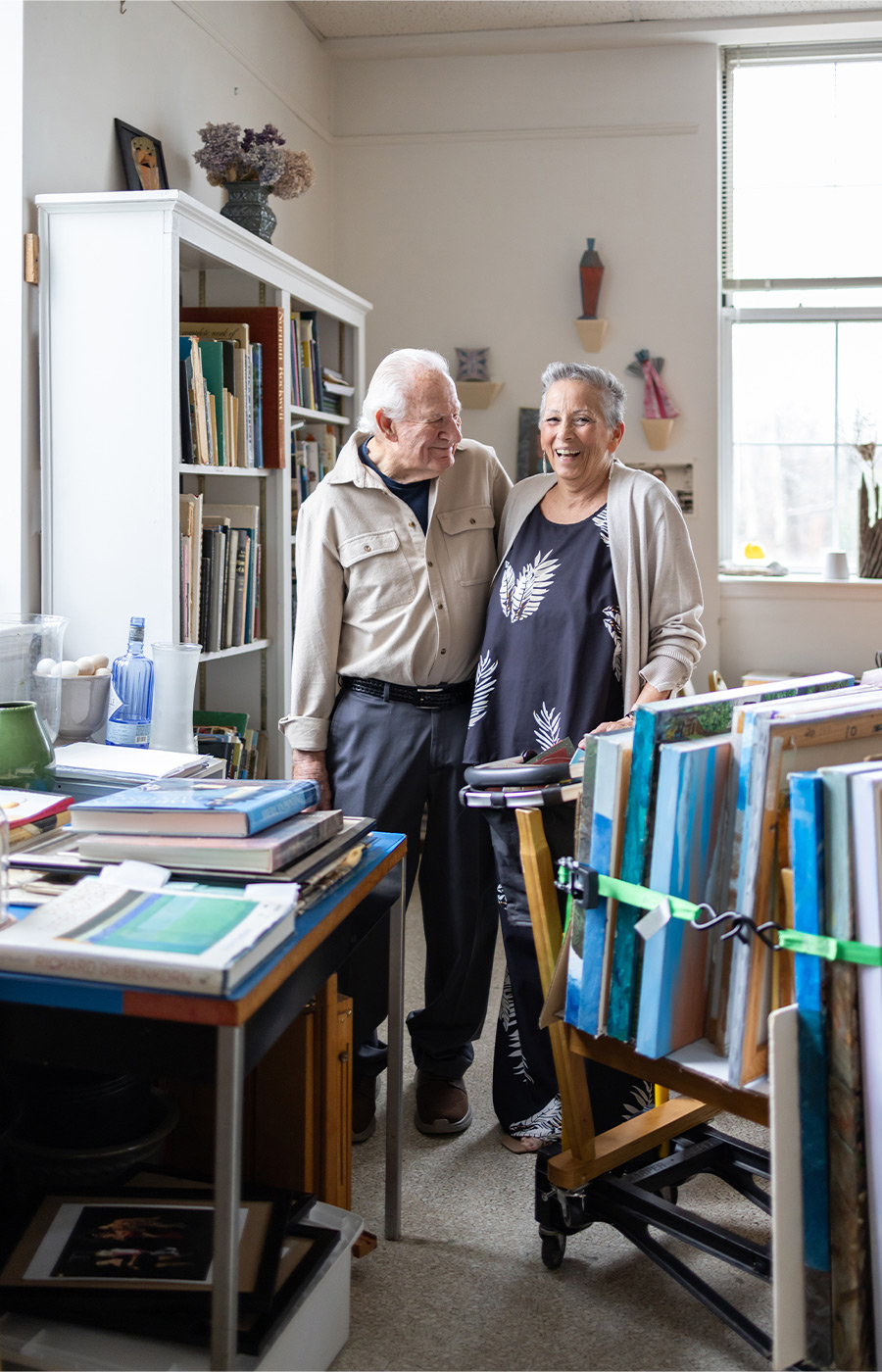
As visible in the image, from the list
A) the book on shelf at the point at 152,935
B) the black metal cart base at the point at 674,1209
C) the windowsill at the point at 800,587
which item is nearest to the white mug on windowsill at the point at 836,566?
the windowsill at the point at 800,587

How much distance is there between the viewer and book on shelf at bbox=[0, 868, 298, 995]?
1174mm

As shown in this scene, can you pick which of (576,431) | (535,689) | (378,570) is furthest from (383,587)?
(576,431)

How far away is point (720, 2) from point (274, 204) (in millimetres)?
1713

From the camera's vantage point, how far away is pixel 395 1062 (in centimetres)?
186

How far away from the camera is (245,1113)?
169cm

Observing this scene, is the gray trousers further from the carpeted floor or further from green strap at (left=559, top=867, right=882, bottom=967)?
green strap at (left=559, top=867, right=882, bottom=967)

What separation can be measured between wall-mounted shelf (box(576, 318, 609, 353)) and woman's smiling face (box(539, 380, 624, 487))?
7.14ft

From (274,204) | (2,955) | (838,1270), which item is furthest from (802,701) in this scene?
(274,204)

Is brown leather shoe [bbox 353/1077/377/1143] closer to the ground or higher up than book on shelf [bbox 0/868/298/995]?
closer to the ground

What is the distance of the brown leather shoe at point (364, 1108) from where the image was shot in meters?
2.26

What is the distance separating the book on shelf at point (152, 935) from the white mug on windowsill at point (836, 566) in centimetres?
341

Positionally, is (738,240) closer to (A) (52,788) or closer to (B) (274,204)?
(B) (274,204)

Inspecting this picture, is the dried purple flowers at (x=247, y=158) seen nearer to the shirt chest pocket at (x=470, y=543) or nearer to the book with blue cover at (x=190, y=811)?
the shirt chest pocket at (x=470, y=543)

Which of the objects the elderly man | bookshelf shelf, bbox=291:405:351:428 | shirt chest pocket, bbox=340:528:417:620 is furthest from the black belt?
bookshelf shelf, bbox=291:405:351:428
